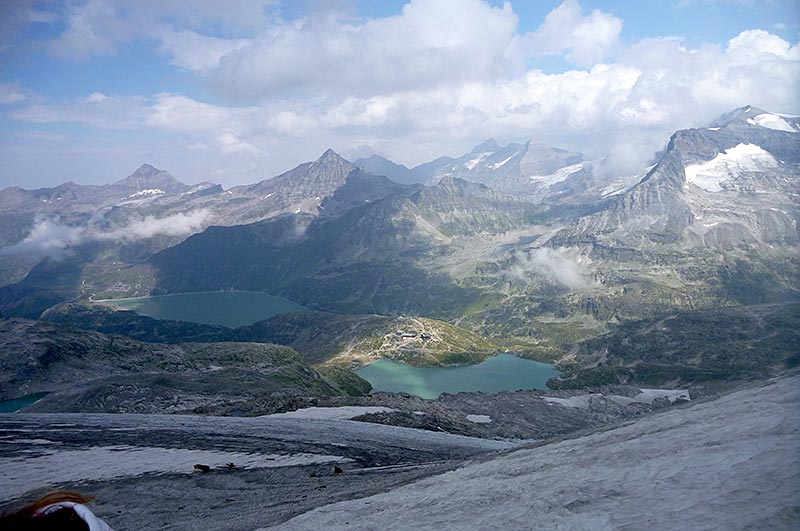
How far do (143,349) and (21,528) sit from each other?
402 ft

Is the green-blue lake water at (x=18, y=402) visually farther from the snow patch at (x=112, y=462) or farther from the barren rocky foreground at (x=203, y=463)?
the snow patch at (x=112, y=462)

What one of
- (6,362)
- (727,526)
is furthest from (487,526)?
(6,362)

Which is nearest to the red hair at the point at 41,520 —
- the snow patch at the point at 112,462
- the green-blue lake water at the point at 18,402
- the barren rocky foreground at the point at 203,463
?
the barren rocky foreground at the point at 203,463

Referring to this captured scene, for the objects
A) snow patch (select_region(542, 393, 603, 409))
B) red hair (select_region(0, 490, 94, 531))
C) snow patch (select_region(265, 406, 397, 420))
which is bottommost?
snow patch (select_region(542, 393, 603, 409))

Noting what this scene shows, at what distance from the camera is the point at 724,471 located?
1026cm

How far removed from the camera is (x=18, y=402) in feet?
295

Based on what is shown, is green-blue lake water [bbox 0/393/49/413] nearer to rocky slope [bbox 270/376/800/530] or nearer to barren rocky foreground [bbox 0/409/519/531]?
barren rocky foreground [bbox 0/409/519/531]

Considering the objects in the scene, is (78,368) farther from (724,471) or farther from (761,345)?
(761,345)

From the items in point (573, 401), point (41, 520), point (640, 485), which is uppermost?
point (41, 520)

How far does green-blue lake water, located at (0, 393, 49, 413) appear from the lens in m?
86.9

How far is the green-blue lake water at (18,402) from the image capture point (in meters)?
86.9

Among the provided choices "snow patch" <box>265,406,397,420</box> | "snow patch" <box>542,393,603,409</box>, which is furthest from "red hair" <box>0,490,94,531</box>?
"snow patch" <box>542,393,603,409</box>

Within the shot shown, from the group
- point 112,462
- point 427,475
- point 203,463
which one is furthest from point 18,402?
point 427,475

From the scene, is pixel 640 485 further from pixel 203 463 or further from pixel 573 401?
pixel 573 401
